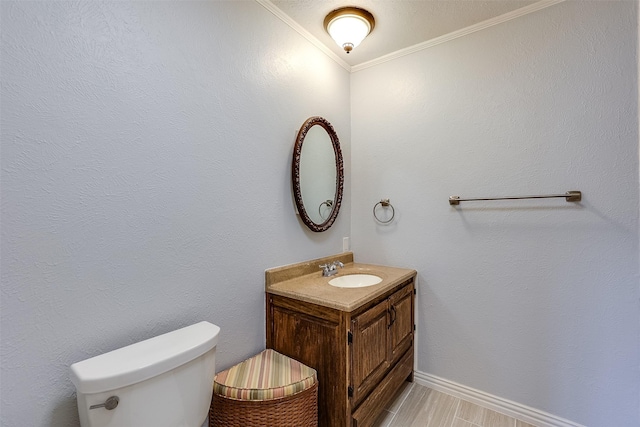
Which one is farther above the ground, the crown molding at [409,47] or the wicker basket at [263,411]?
the crown molding at [409,47]

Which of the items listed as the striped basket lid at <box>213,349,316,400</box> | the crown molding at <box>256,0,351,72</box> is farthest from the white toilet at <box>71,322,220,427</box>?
the crown molding at <box>256,0,351,72</box>

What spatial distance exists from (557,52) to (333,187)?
1.43m

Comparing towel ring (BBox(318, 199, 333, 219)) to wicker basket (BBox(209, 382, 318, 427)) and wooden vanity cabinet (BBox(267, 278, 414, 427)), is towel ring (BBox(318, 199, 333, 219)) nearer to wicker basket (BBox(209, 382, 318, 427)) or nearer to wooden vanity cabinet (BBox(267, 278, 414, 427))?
wooden vanity cabinet (BBox(267, 278, 414, 427))

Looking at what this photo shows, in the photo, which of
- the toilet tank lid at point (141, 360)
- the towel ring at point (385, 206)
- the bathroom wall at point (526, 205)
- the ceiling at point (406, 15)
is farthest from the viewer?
the towel ring at point (385, 206)

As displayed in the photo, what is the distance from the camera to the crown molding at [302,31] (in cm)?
161

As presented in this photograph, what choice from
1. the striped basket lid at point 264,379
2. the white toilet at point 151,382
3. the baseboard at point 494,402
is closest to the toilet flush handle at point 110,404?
the white toilet at point 151,382

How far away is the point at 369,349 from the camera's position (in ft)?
4.82

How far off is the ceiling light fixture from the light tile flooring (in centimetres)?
212

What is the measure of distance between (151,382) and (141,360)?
7 centimetres

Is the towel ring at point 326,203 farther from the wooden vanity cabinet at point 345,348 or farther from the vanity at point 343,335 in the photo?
the wooden vanity cabinet at point 345,348

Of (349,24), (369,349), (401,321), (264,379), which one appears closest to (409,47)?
(349,24)

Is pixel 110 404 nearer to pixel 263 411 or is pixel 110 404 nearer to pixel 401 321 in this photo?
pixel 263 411

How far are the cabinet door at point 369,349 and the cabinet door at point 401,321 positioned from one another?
74 millimetres

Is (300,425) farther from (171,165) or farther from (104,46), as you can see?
(104,46)
